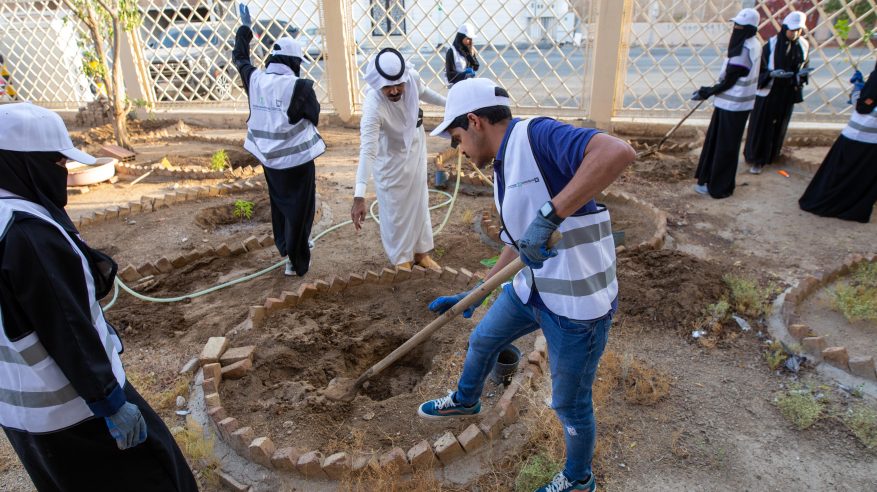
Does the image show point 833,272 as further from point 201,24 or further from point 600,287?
point 201,24

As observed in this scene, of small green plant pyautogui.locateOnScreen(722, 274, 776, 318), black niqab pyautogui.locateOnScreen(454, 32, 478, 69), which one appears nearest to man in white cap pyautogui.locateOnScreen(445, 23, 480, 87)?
black niqab pyautogui.locateOnScreen(454, 32, 478, 69)

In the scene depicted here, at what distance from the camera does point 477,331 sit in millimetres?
2078

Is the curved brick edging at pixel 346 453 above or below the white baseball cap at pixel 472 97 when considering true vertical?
below

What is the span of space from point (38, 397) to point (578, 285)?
1.50 meters

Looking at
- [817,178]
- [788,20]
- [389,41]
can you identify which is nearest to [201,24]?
[389,41]

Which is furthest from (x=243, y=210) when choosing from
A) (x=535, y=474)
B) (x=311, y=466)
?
(x=535, y=474)

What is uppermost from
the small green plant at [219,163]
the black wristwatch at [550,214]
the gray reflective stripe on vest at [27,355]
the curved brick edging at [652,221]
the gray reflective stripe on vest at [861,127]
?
the black wristwatch at [550,214]

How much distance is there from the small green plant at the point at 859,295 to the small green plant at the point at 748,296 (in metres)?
0.36

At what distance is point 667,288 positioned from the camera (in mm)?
3377

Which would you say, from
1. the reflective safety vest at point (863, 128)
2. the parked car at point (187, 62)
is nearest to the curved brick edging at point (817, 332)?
the reflective safety vest at point (863, 128)

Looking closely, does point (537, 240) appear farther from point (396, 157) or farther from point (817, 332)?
point (817, 332)

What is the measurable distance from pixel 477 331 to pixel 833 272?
2.77 m

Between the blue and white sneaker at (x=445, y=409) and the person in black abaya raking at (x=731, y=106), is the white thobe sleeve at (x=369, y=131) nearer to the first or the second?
the blue and white sneaker at (x=445, y=409)

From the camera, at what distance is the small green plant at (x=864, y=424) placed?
2227 millimetres
